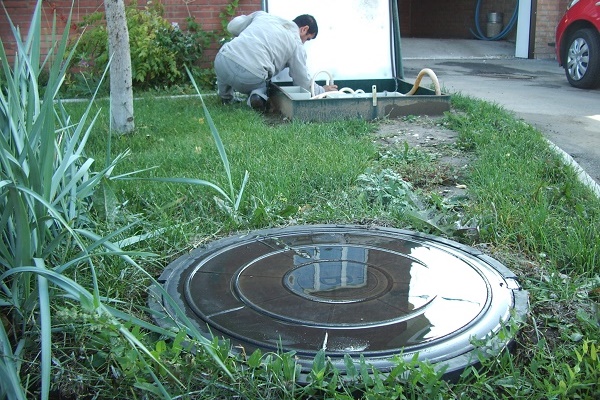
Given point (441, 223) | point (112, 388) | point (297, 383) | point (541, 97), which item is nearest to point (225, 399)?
point (297, 383)

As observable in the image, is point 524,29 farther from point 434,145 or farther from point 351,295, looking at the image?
point 351,295

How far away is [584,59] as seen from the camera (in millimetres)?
8734

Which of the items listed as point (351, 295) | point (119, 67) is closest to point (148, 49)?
point (119, 67)

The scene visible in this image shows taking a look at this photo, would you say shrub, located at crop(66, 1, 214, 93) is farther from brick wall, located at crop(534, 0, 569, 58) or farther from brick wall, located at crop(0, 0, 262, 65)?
brick wall, located at crop(534, 0, 569, 58)

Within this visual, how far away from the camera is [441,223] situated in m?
3.16

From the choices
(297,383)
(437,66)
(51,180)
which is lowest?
(437,66)

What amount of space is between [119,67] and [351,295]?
366cm

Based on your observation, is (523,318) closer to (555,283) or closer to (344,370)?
(555,283)

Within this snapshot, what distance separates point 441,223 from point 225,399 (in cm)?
168

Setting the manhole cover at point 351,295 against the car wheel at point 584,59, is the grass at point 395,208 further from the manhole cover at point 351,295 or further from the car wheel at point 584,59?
the car wheel at point 584,59

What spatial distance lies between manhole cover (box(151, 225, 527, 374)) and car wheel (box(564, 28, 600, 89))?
22.2ft

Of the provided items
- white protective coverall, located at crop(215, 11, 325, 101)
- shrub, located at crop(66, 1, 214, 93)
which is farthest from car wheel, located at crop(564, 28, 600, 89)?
shrub, located at crop(66, 1, 214, 93)

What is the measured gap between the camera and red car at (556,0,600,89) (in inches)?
335

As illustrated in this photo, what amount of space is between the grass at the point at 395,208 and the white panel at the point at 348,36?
101 inches
